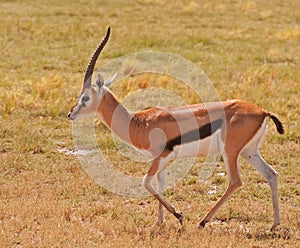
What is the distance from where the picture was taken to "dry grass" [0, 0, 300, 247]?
20.8 feet

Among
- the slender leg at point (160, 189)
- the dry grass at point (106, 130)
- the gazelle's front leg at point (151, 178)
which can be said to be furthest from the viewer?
the slender leg at point (160, 189)

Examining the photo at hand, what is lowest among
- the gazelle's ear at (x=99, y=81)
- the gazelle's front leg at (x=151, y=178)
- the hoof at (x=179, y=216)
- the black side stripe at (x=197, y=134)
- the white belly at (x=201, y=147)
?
the hoof at (x=179, y=216)

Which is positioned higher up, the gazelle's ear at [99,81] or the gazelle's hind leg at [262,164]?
the gazelle's ear at [99,81]

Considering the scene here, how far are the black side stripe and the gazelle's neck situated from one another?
631mm

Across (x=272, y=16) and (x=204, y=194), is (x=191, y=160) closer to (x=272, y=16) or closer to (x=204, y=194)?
(x=204, y=194)

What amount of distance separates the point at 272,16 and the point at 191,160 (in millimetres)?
14799

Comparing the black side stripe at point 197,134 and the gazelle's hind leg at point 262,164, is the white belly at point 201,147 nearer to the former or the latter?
the black side stripe at point 197,134

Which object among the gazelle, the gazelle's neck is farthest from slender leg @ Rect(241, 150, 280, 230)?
the gazelle's neck

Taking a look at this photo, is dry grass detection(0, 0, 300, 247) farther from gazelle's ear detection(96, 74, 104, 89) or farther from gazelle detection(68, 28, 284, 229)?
gazelle's ear detection(96, 74, 104, 89)

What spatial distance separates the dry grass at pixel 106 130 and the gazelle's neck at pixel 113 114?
0.81m

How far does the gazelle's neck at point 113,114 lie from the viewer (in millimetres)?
6945

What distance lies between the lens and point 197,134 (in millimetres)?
6426

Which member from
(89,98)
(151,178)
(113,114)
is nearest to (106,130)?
(113,114)

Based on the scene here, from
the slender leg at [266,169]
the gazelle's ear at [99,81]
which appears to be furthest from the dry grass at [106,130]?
the gazelle's ear at [99,81]
